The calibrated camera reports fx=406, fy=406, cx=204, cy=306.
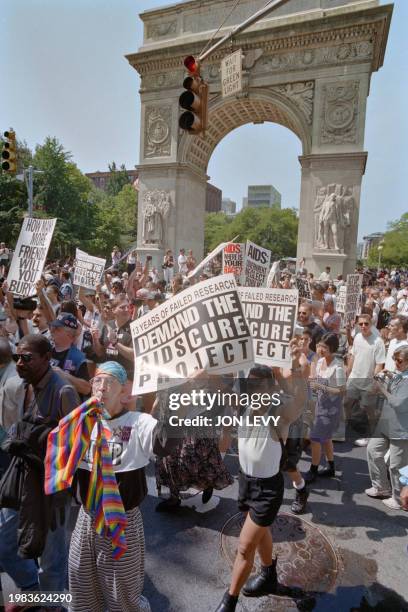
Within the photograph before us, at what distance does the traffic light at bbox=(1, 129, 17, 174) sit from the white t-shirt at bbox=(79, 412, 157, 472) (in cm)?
896

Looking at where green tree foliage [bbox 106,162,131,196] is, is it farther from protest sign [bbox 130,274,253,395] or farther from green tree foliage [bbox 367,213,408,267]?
protest sign [bbox 130,274,253,395]

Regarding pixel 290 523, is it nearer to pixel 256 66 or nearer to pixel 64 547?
pixel 64 547

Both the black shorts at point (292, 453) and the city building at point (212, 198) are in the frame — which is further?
the city building at point (212, 198)

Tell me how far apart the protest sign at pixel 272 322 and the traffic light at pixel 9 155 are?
8083mm

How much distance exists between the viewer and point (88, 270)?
7.82m

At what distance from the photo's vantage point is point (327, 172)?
18.5m

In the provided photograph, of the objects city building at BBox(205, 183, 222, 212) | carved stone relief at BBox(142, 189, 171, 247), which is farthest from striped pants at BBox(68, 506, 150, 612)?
city building at BBox(205, 183, 222, 212)

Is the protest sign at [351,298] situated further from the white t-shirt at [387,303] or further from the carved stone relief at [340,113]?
the carved stone relief at [340,113]

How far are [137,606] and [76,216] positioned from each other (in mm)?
41928

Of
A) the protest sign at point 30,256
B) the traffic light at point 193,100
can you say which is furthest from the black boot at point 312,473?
the traffic light at point 193,100

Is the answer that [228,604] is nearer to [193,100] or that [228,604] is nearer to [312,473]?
[312,473]

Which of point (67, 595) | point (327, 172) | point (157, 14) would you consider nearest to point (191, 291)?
point (67, 595)

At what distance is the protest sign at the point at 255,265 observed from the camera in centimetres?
628

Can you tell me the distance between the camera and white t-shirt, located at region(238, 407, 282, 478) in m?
2.96
